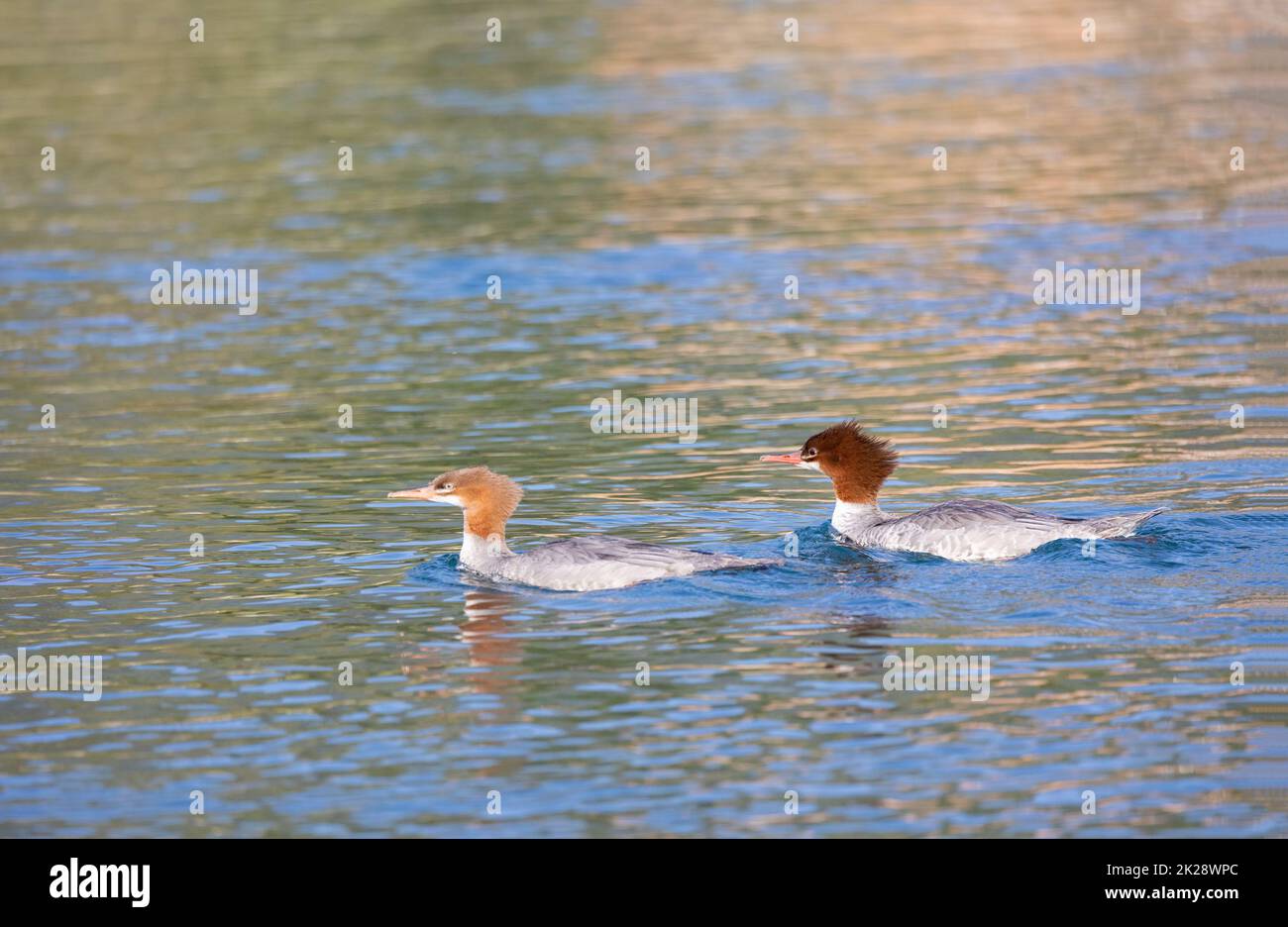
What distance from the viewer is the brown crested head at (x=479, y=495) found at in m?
15.8

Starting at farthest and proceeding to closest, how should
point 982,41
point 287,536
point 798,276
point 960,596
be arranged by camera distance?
point 982,41 < point 798,276 < point 287,536 < point 960,596

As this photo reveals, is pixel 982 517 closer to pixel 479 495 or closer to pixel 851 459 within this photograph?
pixel 851 459

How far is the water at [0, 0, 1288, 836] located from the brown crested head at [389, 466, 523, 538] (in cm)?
51

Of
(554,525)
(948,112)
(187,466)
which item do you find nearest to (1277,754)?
(554,525)

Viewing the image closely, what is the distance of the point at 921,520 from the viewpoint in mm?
15812

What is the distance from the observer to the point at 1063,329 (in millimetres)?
24250

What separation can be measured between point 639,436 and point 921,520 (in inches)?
208

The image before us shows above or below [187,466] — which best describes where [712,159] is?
above

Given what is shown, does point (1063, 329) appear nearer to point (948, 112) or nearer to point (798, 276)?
point (798, 276)

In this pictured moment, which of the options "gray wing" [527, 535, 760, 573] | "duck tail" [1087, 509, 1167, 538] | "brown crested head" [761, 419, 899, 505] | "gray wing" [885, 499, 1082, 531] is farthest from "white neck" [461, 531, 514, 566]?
"duck tail" [1087, 509, 1167, 538]

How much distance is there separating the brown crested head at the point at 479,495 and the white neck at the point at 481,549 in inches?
1.6

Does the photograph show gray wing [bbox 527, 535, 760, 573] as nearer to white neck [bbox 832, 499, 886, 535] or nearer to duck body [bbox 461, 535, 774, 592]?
duck body [bbox 461, 535, 774, 592]

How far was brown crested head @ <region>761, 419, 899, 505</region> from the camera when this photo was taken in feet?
54.7
